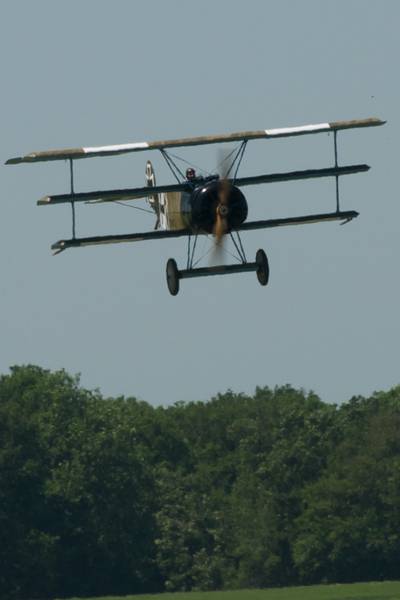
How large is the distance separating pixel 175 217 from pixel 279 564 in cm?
7549

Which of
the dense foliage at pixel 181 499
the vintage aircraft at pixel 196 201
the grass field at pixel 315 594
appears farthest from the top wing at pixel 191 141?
the dense foliage at pixel 181 499

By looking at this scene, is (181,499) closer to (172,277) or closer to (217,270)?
(172,277)

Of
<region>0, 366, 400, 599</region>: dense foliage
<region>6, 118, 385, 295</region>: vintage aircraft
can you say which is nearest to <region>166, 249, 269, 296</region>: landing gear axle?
<region>6, 118, 385, 295</region>: vintage aircraft

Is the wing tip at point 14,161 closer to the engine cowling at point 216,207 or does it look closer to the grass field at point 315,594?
the engine cowling at point 216,207

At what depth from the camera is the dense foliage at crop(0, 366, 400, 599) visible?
10888cm

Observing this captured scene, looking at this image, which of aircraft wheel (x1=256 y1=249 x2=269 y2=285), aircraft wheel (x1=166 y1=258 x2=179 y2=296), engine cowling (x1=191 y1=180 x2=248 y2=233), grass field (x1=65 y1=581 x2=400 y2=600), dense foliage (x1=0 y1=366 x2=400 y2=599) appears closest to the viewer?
engine cowling (x1=191 y1=180 x2=248 y2=233)

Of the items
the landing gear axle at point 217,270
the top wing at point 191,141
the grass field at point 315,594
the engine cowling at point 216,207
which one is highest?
the top wing at point 191,141

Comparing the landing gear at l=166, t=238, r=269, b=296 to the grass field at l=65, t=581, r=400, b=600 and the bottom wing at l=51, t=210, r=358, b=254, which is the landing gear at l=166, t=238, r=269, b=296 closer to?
the bottom wing at l=51, t=210, r=358, b=254

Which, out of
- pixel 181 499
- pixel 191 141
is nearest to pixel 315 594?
pixel 181 499

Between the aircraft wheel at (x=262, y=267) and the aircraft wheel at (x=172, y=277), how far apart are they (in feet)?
5.64

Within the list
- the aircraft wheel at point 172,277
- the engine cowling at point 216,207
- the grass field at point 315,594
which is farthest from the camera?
the grass field at point 315,594

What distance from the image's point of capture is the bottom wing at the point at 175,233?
135 feet

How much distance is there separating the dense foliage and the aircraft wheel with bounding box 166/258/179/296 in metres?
64.5

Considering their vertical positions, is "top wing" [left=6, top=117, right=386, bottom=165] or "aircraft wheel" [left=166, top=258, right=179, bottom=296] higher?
"top wing" [left=6, top=117, right=386, bottom=165]
